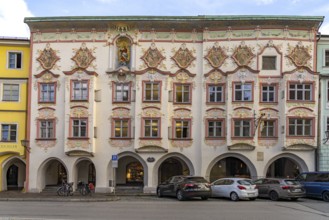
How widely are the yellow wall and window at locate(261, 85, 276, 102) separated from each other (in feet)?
62.9

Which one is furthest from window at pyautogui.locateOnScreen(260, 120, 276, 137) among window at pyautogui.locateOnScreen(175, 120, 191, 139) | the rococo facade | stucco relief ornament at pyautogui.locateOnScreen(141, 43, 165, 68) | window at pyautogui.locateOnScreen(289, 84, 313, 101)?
stucco relief ornament at pyautogui.locateOnScreen(141, 43, 165, 68)

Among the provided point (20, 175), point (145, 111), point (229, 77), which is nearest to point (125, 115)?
point (145, 111)

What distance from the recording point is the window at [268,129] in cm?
3506

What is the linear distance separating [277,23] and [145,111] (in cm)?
1235

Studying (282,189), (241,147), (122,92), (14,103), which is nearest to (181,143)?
(241,147)

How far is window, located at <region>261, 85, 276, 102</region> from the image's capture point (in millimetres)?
35188

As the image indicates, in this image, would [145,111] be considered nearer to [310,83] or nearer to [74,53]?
[74,53]

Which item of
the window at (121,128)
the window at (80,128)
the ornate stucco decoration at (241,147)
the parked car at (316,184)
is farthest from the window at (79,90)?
the parked car at (316,184)

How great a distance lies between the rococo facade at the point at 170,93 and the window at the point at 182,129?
8 centimetres

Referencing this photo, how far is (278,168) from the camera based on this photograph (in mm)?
38312

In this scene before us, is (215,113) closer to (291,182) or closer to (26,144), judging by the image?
(291,182)

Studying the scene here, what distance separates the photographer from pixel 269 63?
35.2m

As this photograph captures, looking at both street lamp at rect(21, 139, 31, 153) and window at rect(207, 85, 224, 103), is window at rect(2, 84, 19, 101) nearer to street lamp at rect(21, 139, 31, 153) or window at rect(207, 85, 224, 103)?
street lamp at rect(21, 139, 31, 153)

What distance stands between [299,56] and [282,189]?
41.0 ft
